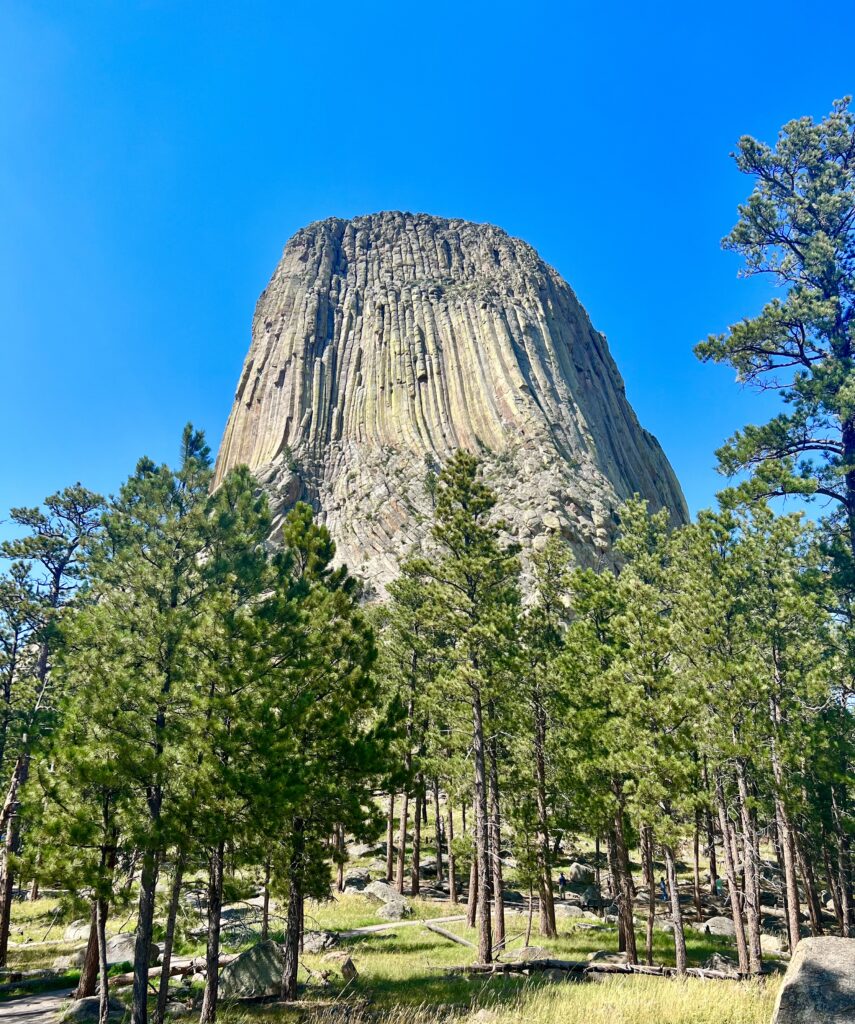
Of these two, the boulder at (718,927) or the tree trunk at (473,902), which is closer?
the tree trunk at (473,902)

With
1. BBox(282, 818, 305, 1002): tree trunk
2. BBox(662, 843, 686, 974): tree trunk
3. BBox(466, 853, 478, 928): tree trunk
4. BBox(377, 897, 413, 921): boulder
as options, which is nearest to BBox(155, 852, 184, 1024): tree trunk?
BBox(282, 818, 305, 1002): tree trunk

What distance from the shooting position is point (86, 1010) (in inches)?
484

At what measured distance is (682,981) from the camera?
38.3 ft

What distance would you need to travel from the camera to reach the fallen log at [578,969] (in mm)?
13508

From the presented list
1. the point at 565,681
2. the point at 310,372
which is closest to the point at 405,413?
the point at 310,372

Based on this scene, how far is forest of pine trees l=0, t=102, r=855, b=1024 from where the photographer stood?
1128 centimetres

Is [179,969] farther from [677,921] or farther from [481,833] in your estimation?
[677,921]

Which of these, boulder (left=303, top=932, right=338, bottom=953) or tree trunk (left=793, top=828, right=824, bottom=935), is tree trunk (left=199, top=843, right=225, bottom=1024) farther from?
tree trunk (left=793, top=828, right=824, bottom=935)

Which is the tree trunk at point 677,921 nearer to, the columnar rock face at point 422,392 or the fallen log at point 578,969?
the fallen log at point 578,969

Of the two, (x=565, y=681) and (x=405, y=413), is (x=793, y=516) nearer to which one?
(x=565, y=681)

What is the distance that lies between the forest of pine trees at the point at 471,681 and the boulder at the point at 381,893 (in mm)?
5300

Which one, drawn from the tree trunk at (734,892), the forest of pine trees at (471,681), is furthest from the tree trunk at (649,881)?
the tree trunk at (734,892)

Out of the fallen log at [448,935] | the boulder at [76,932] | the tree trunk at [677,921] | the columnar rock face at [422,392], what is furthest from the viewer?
the columnar rock face at [422,392]

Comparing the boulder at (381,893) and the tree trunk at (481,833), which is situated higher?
the tree trunk at (481,833)
